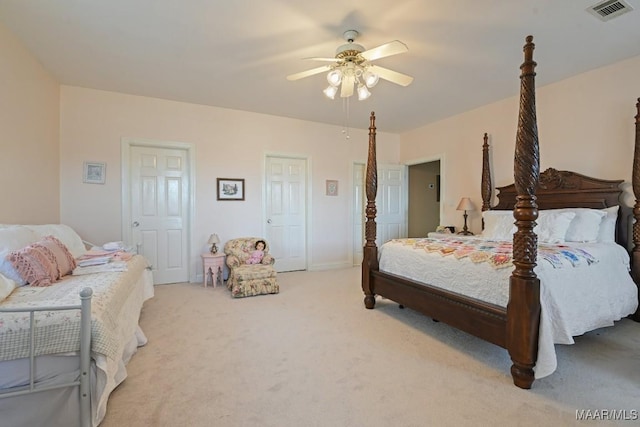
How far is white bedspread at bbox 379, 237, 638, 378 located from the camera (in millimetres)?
1905

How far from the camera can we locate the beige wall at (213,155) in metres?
3.84

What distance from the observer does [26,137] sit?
2.92m

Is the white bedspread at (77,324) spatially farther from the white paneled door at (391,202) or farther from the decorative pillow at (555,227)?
the white paneled door at (391,202)

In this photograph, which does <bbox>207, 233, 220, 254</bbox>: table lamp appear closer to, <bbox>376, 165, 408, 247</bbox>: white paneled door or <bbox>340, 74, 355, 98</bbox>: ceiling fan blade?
<bbox>340, 74, 355, 98</bbox>: ceiling fan blade

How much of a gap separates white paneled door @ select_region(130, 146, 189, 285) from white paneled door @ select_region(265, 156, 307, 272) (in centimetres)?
127

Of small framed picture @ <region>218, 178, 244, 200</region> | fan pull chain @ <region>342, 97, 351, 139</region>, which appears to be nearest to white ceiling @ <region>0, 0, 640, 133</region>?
fan pull chain @ <region>342, 97, 351, 139</region>

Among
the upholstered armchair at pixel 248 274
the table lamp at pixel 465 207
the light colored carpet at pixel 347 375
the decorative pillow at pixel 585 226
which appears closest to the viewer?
the light colored carpet at pixel 347 375

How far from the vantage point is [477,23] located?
7.93 feet

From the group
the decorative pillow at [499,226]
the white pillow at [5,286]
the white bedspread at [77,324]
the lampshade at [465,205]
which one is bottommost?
the white bedspread at [77,324]

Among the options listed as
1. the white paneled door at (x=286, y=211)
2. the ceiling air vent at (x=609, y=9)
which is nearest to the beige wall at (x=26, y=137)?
the white paneled door at (x=286, y=211)

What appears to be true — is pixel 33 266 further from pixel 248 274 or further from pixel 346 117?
pixel 346 117

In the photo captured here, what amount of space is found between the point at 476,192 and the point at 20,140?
5442 mm

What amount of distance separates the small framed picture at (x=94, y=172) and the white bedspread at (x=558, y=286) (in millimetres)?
3905

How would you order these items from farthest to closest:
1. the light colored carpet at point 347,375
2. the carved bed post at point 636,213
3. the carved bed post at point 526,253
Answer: the carved bed post at point 636,213 < the carved bed post at point 526,253 < the light colored carpet at point 347,375
